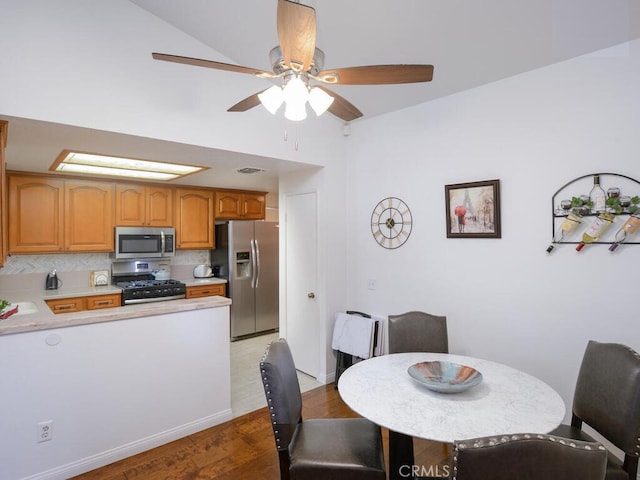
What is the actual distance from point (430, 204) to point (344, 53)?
1393 millimetres

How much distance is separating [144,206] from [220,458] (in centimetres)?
330

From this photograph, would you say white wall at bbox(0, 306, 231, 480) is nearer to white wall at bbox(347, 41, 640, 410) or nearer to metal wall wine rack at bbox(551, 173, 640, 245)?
white wall at bbox(347, 41, 640, 410)

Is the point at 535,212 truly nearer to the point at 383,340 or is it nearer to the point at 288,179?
the point at 383,340

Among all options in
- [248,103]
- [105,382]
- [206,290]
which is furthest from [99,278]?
[248,103]

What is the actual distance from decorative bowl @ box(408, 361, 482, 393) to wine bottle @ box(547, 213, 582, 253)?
1.09 m

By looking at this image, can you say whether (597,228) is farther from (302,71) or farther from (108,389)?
(108,389)

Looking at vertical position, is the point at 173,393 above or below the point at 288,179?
below

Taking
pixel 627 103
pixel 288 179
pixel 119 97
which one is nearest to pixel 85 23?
pixel 119 97

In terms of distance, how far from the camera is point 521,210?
2482mm

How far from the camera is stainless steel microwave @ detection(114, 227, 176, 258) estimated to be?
4.36m

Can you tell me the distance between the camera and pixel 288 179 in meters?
3.99

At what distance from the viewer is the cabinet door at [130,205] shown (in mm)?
4355

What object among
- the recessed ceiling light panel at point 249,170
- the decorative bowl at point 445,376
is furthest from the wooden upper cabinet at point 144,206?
the decorative bowl at point 445,376

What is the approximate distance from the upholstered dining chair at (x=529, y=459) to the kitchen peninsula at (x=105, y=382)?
2.17 meters
